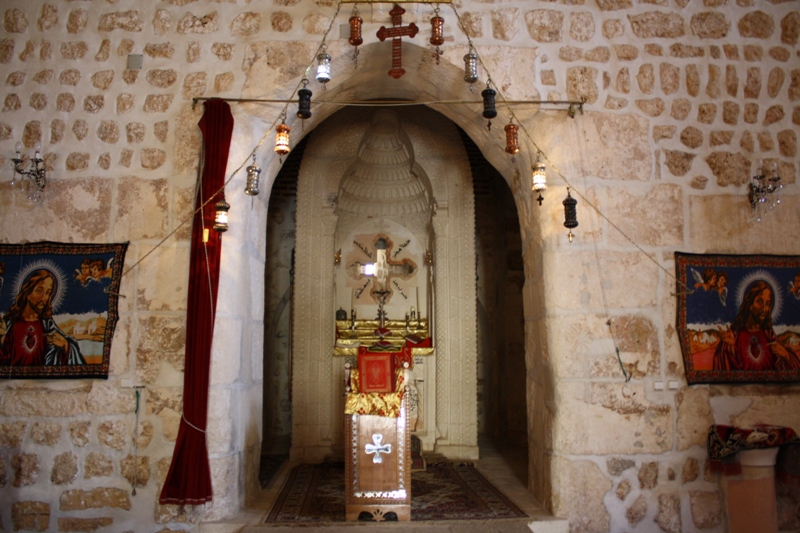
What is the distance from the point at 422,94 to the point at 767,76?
8.35 ft

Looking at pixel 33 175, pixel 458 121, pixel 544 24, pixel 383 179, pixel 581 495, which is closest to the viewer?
pixel 581 495

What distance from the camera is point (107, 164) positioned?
12.8 feet

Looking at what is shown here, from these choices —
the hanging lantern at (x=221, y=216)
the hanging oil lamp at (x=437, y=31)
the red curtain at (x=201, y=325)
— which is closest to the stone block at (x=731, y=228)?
the hanging oil lamp at (x=437, y=31)

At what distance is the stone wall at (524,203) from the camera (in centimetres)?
367

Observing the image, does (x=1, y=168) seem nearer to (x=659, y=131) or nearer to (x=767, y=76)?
(x=659, y=131)

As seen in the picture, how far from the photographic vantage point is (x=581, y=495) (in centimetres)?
370

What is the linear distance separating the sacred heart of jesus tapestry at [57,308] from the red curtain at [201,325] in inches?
21.9

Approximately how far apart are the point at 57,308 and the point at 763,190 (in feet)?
15.9

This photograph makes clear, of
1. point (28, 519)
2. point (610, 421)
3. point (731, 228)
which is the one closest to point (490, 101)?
point (731, 228)

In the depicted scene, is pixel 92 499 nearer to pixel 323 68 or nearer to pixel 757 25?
pixel 323 68

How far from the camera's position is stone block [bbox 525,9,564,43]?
4.09m


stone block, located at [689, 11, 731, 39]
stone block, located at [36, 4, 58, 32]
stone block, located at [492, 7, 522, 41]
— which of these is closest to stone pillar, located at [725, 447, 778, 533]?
stone block, located at [689, 11, 731, 39]

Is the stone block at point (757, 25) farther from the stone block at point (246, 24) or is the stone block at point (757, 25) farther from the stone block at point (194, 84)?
the stone block at point (194, 84)

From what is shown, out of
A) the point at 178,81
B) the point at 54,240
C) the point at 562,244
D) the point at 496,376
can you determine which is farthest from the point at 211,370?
the point at 496,376
